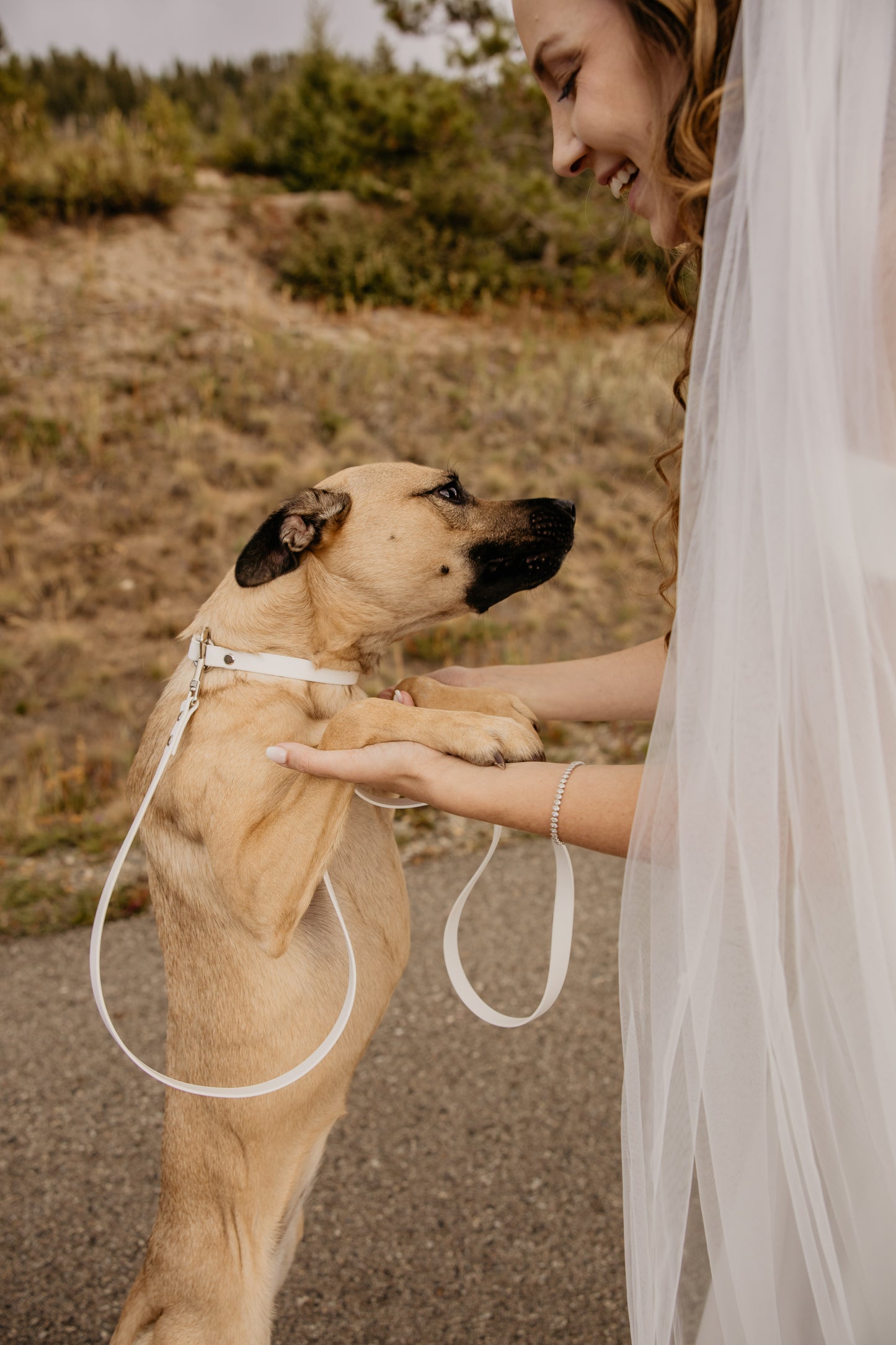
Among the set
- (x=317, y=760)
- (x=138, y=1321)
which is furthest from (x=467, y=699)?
(x=138, y=1321)

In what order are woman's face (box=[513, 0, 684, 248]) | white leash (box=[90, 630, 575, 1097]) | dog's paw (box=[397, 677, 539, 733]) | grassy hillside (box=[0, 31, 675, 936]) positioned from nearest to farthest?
woman's face (box=[513, 0, 684, 248])
white leash (box=[90, 630, 575, 1097])
dog's paw (box=[397, 677, 539, 733])
grassy hillside (box=[0, 31, 675, 936])

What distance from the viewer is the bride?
1339 millimetres

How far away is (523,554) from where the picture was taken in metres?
2.61

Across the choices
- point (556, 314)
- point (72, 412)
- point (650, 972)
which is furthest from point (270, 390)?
point (650, 972)

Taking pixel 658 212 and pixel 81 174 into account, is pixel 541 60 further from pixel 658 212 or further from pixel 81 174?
pixel 81 174

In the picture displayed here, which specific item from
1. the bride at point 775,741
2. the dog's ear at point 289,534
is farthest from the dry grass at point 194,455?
the bride at point 775,741

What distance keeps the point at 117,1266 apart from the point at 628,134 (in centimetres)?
324

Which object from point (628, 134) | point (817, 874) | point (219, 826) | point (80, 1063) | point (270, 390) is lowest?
point (80, 1063)

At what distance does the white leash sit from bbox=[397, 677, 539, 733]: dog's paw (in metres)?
0.19

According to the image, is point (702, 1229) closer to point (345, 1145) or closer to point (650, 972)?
point (650, 972)

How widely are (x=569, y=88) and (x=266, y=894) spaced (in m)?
1.71

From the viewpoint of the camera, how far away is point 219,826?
201 cm

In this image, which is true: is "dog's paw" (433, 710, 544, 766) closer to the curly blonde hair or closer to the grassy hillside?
the curly blonde hair

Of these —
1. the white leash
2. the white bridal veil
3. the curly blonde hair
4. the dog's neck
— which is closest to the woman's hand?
the white leash
